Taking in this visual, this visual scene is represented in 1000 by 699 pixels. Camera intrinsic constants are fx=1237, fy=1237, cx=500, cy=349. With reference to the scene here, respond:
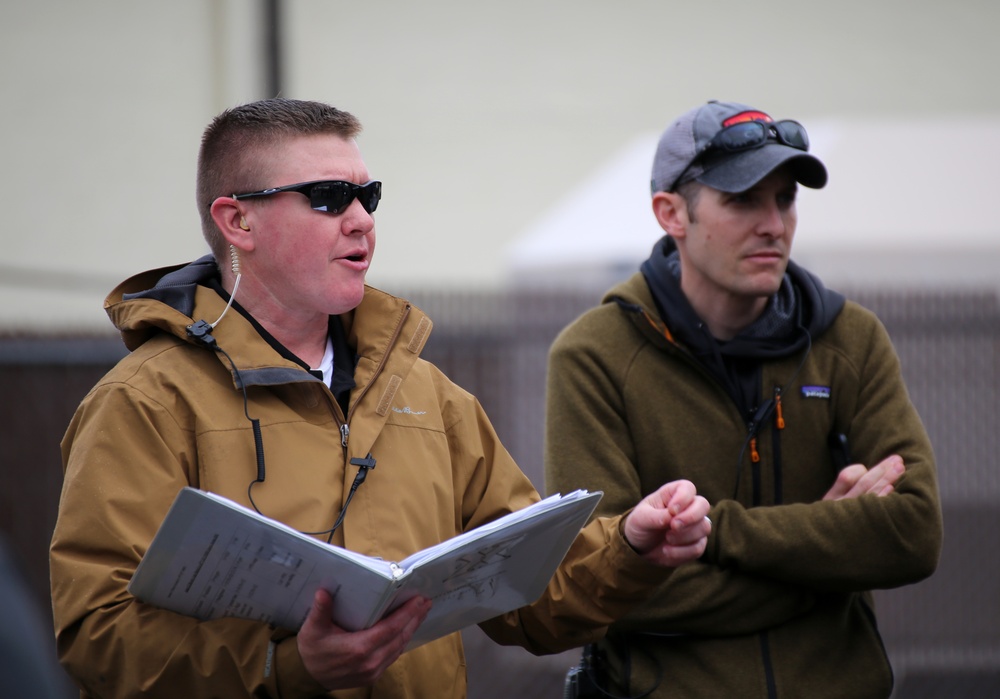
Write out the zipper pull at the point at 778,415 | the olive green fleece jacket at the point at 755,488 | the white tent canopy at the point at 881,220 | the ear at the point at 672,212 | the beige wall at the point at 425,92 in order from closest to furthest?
the olive green fleece jacket at the point at 755,488 → the zipper pull at the point at 778,415 → the ear at the point at 672,212 → the white tent canopy at the point at 881,220 → the beige wall at the point at 425,92

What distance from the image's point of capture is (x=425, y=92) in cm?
1264

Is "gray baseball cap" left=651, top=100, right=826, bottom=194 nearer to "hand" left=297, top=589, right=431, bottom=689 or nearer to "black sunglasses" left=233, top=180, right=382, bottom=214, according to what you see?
"black sunglasses" left=233, top=180, right=382, bottom=214

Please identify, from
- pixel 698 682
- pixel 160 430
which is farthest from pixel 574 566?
pixel 160 430

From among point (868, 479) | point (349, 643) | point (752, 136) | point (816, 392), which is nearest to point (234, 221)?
point (349, 643)

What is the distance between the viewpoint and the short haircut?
279 centimetres

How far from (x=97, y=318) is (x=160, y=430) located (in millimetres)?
9857

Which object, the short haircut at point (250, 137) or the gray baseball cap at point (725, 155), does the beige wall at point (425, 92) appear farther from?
the short haircut at point (250, 137)

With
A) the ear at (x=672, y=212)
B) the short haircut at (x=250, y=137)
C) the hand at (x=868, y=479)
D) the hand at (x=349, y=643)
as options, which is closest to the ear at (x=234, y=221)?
the short haircut at (x=250, y=137)

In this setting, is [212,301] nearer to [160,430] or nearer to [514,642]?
[160,430]

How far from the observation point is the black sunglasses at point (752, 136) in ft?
11.4

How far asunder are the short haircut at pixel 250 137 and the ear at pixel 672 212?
112cm

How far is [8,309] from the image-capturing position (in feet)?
39.4

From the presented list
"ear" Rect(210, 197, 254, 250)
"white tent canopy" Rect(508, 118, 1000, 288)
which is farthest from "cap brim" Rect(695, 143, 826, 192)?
"white tent canopy" Rect(508, 118, 1000, 288)

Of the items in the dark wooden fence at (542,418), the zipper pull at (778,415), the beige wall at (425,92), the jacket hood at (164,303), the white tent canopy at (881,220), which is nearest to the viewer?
the jacket hood at (164,303)
